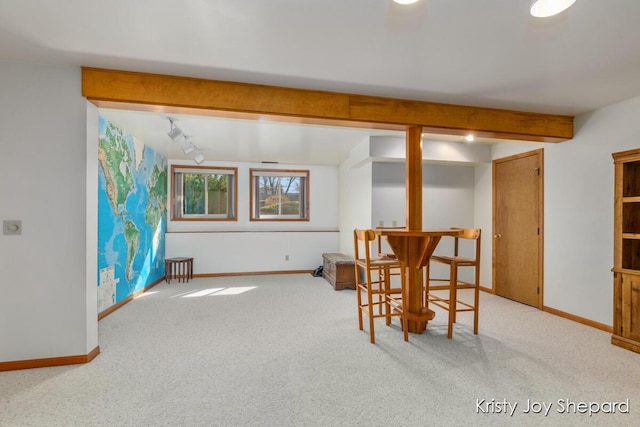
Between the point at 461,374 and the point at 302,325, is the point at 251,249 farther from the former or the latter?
the point at 461,374

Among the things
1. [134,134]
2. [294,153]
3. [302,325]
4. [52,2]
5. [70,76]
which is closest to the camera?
[52,2]

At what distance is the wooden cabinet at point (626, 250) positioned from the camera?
2670mm

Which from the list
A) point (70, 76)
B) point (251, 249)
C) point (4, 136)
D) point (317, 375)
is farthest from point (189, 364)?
point (251, 249)

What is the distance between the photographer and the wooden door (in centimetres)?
396

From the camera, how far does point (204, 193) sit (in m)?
6.13

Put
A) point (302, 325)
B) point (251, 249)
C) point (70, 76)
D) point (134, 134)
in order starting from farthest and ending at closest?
point (251, 249)
point (134, 134)
point (302, 325)
point (70, 76)

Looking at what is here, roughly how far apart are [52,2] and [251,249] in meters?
4.81

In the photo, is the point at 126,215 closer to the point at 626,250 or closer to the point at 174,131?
the point at 174,131

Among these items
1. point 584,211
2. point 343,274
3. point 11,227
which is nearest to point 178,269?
point 343,274

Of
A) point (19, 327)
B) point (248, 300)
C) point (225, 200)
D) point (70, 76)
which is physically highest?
point (70, 76)

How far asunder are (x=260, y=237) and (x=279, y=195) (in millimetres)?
1016

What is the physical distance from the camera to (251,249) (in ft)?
19.9

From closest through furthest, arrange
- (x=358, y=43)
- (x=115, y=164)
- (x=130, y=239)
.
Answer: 1. (x=358, y=43)
2. (x=115, y=164)
3. (x=130, y=239)

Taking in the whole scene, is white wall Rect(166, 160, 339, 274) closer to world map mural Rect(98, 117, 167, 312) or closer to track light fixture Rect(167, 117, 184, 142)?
world map mural Rect(98, 117, 167, 312)
